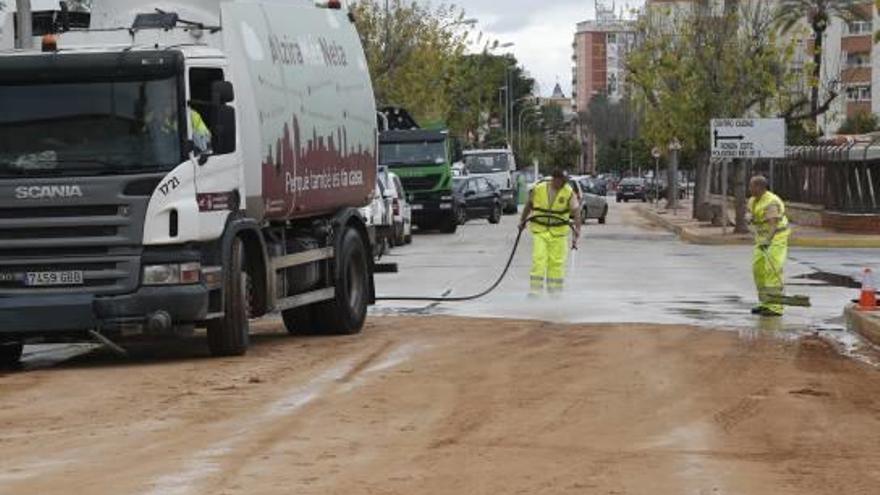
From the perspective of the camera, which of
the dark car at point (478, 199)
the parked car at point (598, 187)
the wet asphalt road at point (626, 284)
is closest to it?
the wet asphalt road at point (626, 284)

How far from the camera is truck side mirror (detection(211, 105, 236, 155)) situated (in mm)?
12461

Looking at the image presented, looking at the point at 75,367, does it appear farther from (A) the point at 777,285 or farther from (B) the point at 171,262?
(A) the point at 777,285

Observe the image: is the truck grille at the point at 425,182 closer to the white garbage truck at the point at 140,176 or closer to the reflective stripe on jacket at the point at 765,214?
the reflective stripe on jacket at the point at 765,214

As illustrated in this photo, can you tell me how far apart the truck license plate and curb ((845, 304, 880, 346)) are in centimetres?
793

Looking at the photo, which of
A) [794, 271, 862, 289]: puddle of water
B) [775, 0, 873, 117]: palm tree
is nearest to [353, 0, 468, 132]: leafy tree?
[775, 0, 873, 117]: palm tree

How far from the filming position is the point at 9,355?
13508 millimetres

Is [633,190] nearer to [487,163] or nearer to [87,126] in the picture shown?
[487,163]

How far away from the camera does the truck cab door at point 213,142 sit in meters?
12.4

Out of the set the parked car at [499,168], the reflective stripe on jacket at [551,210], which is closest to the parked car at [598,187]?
the parked car at [499,168]

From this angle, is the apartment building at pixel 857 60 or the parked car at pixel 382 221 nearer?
the parked car at pixel 382 221

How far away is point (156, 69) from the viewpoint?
40.4 ft

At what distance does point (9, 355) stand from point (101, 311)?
72.6 inches

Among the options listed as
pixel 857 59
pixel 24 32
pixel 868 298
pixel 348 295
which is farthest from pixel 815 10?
pixel 24 32

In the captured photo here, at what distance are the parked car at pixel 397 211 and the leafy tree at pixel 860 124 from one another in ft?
167
